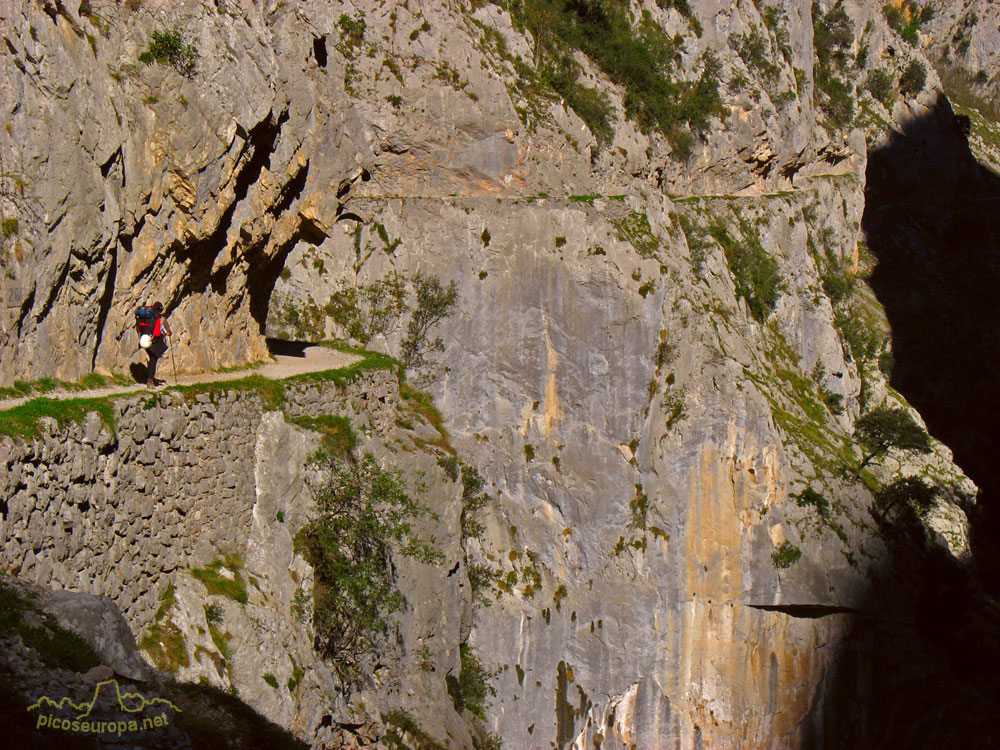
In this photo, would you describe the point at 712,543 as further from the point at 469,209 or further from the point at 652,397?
the point at 469,209

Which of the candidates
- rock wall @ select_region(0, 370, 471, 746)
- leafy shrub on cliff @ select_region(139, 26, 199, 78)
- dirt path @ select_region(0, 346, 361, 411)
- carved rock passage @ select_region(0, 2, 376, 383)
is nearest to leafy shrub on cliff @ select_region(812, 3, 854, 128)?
dirt path @ select_region(0, 346, 361, 411)

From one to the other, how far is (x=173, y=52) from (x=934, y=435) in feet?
146

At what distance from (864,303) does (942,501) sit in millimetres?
14504

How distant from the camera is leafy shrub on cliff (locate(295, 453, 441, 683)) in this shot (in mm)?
16016

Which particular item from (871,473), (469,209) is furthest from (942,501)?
(469,209)

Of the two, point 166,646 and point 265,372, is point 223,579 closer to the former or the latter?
point 166,646

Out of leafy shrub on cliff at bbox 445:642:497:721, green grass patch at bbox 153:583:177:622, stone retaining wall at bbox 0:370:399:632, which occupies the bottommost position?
leafy shrub on cliff at bbox 445:642:497:721

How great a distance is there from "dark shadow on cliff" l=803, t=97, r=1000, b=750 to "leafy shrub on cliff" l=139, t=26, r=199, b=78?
2467cm

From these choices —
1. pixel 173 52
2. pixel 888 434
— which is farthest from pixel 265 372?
pixel 888 434

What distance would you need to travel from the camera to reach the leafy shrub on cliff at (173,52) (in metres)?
13.5

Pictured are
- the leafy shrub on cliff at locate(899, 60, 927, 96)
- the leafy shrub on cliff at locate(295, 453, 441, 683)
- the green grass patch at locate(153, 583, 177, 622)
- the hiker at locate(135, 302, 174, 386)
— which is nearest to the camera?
the green grass patch at locate(153, 583, 177, 622)

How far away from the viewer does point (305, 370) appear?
19.2 m
